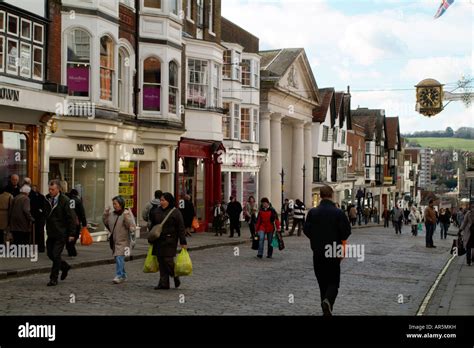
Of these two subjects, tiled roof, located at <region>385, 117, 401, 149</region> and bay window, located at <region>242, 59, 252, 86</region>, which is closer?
bay window, located at <region>242, 59, 252, 86</region>

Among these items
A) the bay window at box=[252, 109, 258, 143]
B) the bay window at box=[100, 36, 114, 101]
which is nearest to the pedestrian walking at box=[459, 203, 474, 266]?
the bay window at box=[100, 36, 114, 101]

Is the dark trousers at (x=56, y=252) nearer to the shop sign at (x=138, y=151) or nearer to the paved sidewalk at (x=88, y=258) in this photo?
A: the paved sidewalk at (x=88, y=258)

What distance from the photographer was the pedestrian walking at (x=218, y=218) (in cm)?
3266

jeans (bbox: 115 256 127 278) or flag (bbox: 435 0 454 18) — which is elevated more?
flag (bbox: 435 0 454 18)

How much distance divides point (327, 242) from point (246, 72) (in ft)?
110

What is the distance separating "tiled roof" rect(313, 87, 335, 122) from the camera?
61.2 m

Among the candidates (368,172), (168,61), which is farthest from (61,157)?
(368,172)

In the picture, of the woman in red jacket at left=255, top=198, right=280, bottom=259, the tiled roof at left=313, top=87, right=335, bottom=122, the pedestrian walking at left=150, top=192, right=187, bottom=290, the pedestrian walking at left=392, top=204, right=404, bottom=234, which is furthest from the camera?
the tiled roof at left=313, top=87, right=335, bottom=122

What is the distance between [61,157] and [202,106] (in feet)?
36.5

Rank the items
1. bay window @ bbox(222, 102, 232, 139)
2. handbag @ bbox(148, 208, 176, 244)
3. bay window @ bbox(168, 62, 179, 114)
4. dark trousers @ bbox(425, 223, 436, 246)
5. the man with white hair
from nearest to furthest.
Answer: handbag @ bbox(148, 208, 176, 244) < the man with white hair < dark trousers @ bbox(425, 223, 436, 246) < bay window @ bbox(168, 62, 179, 114) < bay window @ bbox(222, 102, 232, 139)

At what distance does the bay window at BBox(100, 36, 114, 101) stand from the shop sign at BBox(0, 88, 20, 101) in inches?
206

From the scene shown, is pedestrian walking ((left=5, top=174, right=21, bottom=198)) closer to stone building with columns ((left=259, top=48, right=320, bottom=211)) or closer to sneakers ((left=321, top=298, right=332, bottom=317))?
sneakers ((left=321, top=298, right=332, bottom=317))

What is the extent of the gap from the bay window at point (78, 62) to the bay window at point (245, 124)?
1931 cm
